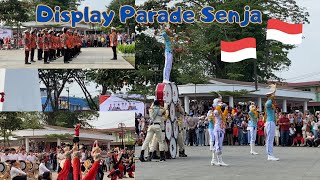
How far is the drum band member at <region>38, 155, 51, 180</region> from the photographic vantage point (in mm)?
8234

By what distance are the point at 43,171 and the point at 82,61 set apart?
1492 millimetres

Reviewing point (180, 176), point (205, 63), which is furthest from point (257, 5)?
point (180, 176)

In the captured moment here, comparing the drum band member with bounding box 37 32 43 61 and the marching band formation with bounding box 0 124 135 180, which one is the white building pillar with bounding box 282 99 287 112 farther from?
the drum band member with bounding box 37 32 43 61

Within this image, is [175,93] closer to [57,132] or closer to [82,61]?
[82,61]

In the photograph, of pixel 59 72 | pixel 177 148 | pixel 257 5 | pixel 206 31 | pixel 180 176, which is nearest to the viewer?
pixel 59 72

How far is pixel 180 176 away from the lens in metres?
9.45

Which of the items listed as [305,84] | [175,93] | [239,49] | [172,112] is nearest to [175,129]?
[172,112]

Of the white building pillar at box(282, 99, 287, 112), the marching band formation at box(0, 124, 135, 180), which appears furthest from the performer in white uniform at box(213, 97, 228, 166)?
the white building pillar at box(282, 99, 287, 112)

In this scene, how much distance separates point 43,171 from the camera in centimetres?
833

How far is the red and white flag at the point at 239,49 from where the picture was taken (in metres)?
12.7

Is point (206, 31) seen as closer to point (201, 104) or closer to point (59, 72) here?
point (201, 104)

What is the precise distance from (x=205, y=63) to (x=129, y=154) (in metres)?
7.95

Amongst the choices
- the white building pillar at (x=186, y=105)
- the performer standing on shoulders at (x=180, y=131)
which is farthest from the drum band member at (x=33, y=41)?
the white building pillar at (x=186, y=105)

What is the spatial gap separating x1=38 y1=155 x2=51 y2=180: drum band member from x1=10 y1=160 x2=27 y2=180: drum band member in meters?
0.20
